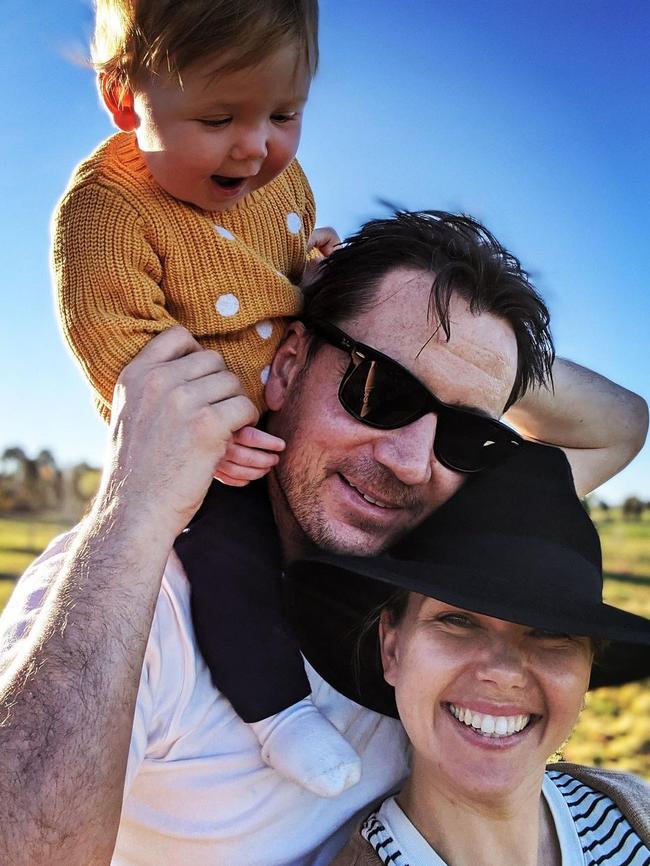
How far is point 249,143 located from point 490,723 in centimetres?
138

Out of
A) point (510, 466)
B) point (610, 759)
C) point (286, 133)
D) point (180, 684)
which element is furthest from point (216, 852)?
point (610, 759)

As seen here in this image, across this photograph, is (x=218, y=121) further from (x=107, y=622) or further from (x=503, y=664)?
(x=503, y=664)

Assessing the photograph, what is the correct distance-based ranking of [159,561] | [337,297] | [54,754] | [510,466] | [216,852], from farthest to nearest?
[337,297]
[510,466]
[216,852]
[159,561]
[54,754]

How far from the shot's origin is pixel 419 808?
1983 mm

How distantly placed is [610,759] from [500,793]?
529 centimetres

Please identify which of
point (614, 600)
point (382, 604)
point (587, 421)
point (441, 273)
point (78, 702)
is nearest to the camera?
point (78, 702)

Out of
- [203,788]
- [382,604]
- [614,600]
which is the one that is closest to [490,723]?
[382,604]

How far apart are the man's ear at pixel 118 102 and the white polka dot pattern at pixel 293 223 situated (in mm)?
553

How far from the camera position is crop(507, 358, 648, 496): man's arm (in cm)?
343

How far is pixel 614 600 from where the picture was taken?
8.45 metres

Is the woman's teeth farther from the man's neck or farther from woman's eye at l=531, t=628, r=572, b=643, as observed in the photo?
the man's neck

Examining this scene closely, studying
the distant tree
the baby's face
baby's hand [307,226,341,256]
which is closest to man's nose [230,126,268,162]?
the baby's face

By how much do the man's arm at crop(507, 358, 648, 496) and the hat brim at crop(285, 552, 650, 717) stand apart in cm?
139

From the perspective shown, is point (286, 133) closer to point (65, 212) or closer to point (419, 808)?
point (65, 212)
